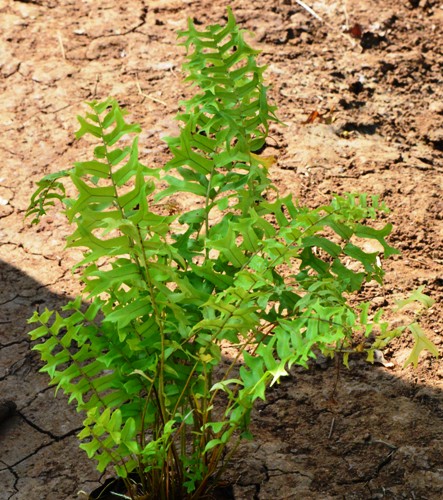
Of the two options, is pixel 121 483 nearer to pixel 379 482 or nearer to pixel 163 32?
pixel 379 482

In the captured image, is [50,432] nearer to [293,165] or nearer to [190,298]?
[190,298]

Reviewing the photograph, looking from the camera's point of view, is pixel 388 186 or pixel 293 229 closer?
pixel 293 229

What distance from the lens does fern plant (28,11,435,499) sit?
247 centimetres

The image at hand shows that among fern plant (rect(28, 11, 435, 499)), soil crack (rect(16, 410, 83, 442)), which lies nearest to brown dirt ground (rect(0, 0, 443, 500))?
soil crack (rect(16, 410, 83, 442))

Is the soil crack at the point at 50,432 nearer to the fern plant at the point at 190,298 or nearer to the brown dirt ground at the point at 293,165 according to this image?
the brown dirt ground at the point at 293,165

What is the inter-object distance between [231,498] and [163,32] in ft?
12.2

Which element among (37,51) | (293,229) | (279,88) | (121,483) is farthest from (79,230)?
(37,51)

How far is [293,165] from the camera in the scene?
489 cm

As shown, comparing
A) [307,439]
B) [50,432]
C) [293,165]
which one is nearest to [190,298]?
[307,439]

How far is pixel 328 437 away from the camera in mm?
3387

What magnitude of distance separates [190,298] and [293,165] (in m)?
2.43

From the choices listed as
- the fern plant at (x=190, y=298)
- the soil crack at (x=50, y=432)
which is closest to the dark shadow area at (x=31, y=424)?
the soil crack at (x=50, y=432)

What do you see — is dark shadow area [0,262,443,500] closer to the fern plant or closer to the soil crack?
the soil crack

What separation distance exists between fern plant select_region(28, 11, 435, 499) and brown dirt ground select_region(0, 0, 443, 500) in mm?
485
